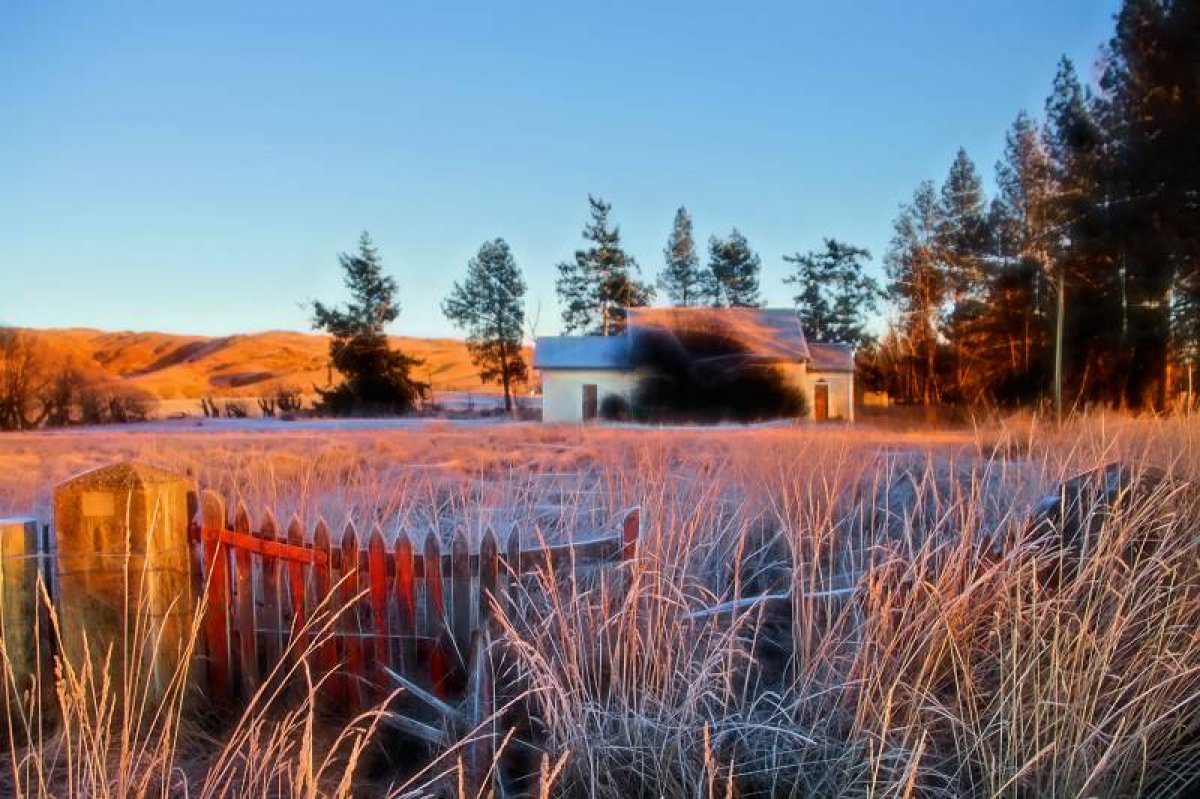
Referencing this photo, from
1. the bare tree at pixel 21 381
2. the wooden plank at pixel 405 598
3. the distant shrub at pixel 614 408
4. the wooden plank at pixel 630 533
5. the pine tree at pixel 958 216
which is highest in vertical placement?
the pine tree at pixel 958 216

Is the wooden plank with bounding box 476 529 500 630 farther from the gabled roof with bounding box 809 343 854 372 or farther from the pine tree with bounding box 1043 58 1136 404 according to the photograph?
the gabled roof with bounding box 809 343 854 372

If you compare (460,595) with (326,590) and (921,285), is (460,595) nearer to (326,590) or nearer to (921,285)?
(326,590)

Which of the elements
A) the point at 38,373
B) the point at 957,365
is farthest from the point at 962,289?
the point at 38,373

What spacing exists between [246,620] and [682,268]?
47.6 meters

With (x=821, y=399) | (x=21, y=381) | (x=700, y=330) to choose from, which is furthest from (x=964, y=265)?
(x=21, y=381)

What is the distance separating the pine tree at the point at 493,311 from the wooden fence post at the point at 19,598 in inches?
1664

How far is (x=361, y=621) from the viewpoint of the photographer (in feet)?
12.4

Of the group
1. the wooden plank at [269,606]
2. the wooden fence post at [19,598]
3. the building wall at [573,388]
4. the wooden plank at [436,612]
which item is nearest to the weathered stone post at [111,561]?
the wooden fence post at [19,598]

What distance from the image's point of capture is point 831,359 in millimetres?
33156

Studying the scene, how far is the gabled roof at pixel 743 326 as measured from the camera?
3034 centimetres

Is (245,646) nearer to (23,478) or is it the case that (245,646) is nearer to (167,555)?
(167,555)

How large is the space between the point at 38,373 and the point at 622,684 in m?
28.9

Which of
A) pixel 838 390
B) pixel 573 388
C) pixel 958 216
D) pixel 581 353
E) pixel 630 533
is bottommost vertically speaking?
pixel 630 533

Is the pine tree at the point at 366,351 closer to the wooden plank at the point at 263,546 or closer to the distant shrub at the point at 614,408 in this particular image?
the distant shrub at the point at 614,408
